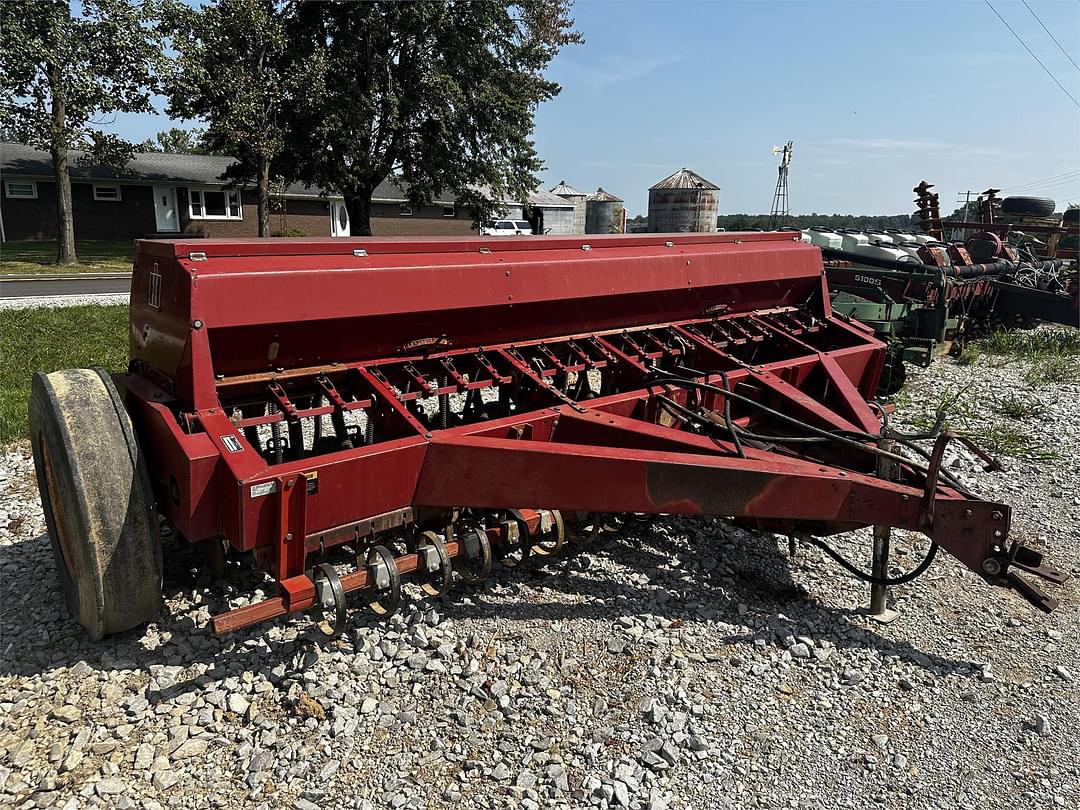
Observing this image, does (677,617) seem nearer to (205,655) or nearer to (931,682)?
(931,682)

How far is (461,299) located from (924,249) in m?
9.25

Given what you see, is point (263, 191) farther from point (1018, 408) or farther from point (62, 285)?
point (1018, 408)

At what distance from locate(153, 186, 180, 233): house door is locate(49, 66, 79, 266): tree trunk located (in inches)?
292

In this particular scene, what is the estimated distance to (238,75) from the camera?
720 inches

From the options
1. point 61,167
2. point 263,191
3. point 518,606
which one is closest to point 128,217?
point 61,167

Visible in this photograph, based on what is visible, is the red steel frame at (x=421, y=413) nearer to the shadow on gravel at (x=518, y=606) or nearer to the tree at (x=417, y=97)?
the shadow on gravel at (x=518, y=606)

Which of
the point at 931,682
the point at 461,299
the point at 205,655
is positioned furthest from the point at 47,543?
the point at 931,682

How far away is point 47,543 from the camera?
397cm

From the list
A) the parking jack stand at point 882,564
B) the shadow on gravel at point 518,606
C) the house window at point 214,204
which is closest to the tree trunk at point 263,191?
the house window at point 214,204

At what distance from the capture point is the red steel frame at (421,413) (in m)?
A: 2.82

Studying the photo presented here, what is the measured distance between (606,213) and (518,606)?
1223 inches

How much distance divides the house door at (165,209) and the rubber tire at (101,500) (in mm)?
26927

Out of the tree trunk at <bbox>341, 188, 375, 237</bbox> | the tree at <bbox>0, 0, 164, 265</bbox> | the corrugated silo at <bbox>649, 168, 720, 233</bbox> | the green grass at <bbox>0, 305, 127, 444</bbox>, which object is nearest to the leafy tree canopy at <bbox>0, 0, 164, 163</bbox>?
the tree at <bbox>0, 0, 164, 265</bbox>

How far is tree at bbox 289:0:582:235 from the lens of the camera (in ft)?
62.3
